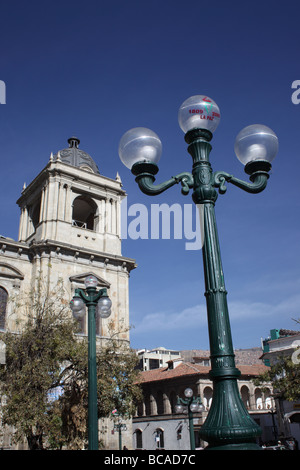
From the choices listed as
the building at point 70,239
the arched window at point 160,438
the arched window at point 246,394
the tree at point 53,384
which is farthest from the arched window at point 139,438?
the tree at point 53,384

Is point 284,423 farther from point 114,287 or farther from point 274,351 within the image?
point 114,287

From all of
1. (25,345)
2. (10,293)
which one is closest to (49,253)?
(10,293)

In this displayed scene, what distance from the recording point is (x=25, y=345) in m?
16.4

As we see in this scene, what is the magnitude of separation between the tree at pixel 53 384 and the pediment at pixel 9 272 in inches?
245

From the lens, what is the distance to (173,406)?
1570 inches

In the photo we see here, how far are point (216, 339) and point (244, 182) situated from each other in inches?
93.9

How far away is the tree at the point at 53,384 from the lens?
1423cm

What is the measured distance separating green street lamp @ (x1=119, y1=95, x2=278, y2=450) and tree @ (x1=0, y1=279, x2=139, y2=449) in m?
11.6

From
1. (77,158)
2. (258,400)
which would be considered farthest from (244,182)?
(258,400)

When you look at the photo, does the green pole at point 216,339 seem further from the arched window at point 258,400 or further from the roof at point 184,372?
the arched window at point 258,400

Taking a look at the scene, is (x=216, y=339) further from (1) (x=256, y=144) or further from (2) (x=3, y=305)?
(2) (x=3, y=305)

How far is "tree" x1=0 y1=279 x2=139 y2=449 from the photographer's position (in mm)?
14234

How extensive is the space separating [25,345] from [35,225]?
594 inches

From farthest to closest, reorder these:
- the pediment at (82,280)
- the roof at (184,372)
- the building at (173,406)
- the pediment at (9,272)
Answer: the roof at (184,372), the building at (173,406), the pediment at (82,280), the pediment at (9,272)
